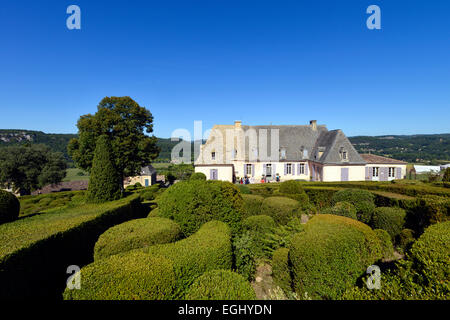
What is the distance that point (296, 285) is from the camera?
4.79m

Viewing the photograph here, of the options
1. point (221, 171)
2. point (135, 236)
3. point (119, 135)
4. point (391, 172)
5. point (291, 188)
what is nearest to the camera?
point (135, 236)

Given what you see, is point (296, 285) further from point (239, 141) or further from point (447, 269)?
point (239, 141)

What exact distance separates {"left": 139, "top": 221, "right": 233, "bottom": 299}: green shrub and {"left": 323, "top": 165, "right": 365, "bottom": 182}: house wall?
21094 mm

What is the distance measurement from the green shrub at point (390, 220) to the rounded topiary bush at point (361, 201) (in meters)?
0.61

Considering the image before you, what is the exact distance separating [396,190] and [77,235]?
57.8 feet

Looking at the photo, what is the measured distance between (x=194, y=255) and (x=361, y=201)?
10419mm

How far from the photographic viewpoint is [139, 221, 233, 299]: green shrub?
12.0ft

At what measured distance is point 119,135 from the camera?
61.7ft

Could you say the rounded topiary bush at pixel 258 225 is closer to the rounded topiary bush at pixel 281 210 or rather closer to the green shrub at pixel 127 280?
the rounded topiary bush at pixel 281 210

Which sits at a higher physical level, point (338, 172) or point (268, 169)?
point (268, 169)

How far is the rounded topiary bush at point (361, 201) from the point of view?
9.80 m

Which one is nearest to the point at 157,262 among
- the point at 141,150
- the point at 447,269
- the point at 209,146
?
the point at 447,269

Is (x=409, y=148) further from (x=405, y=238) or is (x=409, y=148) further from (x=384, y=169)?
(x=405, y=238)

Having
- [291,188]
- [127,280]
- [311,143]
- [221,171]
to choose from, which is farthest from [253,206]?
[311,143]
